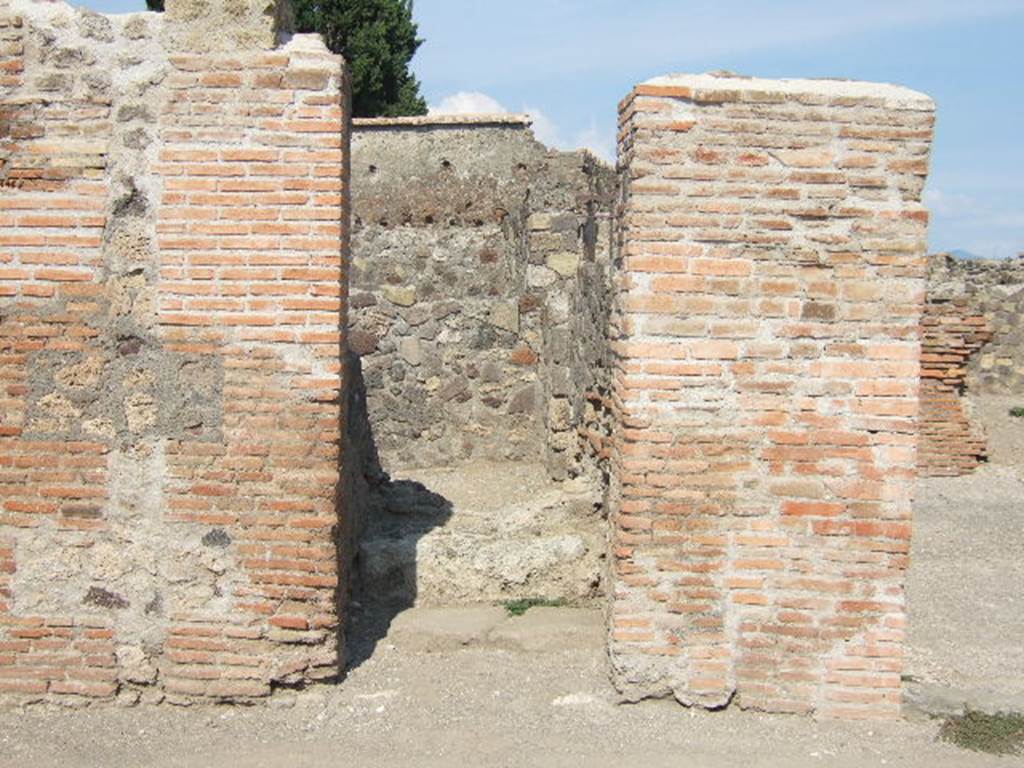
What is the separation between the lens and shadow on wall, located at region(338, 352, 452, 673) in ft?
16.7

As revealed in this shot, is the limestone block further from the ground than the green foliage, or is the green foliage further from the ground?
the green foliage

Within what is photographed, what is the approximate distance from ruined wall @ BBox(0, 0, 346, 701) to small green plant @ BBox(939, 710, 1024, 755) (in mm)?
2819

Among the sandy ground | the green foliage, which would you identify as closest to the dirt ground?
the sandy ground

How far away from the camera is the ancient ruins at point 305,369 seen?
4.36 metres

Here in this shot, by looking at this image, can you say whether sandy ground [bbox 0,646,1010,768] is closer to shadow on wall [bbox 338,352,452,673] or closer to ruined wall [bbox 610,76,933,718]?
ruined wall [bbox 610,76,933,718]

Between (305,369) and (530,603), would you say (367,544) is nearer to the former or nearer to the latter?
(530,603)

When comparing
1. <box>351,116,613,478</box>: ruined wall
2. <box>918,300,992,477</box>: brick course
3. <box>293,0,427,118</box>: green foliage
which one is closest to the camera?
<box>351,116,613,478</box>: ruined wall

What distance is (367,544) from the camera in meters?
5.61

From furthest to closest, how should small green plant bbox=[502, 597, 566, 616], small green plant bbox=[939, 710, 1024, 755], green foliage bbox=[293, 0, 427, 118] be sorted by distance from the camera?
green foliage bbox=[293, 0, 427, 118] → small green plant bbox=[502, 597, 566, 616] → small green plant bbox=[939, 710, 1024, 755]

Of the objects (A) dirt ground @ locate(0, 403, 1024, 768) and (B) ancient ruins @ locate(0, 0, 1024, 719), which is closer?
(A) dirt ground @ locate(0, 403, 1024, 768)

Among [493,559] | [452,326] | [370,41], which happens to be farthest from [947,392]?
[370,41]

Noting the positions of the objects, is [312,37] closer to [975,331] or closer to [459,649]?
[459,649]

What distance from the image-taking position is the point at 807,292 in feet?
14.5

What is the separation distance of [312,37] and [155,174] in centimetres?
93
